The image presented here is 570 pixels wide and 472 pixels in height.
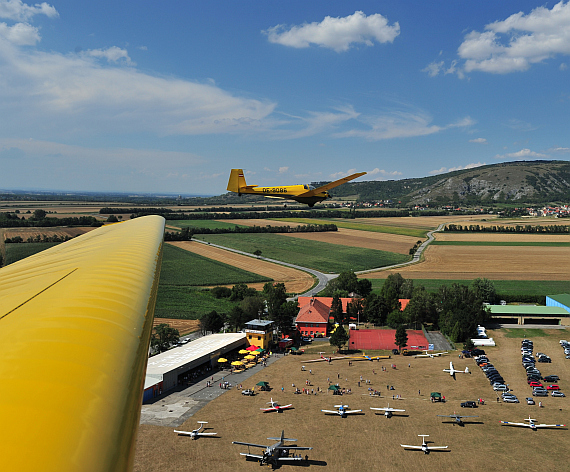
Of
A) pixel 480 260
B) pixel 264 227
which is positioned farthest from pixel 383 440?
pixel 264 227

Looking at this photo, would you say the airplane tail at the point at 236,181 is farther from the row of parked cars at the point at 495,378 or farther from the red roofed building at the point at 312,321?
the row of parked cars at the point at 495,378

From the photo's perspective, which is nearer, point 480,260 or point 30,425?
point 30,425

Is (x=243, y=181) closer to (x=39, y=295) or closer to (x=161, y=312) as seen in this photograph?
(x=161, y=312)

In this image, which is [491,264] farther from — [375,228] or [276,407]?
[276,407]

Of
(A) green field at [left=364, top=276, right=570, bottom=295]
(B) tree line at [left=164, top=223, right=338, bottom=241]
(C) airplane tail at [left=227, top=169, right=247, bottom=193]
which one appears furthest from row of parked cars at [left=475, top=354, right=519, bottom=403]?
(B) tree line at [left=164, top=223, right=338, bottom=241]

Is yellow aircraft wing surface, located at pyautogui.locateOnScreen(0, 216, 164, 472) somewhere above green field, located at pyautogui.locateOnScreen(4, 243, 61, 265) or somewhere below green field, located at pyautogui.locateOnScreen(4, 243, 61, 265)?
above

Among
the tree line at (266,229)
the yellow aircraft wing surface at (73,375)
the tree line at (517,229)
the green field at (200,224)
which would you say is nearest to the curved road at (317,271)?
the tree line at (266,229)

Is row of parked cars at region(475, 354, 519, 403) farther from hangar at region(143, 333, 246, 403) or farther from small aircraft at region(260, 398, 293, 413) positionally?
hangar at region(143, 333, 246, 403)
